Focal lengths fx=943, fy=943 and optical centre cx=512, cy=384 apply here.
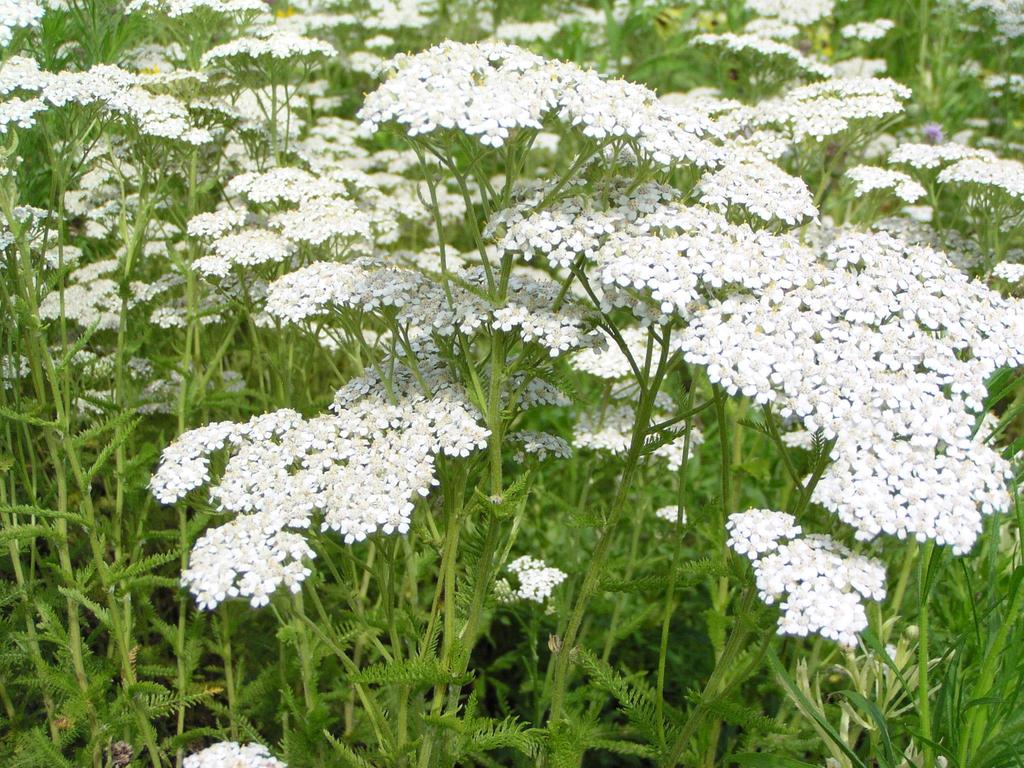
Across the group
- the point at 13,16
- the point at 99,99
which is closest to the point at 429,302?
the point at 99,99

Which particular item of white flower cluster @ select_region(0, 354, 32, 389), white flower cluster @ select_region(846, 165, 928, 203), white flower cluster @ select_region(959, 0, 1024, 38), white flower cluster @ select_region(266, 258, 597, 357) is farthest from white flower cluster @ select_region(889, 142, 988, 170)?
white flower cluster @ select_region(0, 354, 32, 389)

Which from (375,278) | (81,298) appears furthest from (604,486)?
(81,298)

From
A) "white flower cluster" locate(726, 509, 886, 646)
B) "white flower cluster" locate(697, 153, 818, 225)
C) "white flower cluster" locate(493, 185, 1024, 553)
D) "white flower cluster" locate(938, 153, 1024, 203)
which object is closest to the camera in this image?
"white flower cluster" locate(726, 509, 886, 646)

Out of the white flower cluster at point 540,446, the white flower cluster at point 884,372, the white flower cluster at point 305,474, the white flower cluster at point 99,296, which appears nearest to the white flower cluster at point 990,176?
the white flower cluster at point 884,372

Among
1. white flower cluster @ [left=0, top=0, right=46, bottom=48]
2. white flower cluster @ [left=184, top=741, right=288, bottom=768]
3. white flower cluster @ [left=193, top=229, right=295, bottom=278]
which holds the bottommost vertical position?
white flower cluster @ [left=184, top=741, right=288, bottom=768]

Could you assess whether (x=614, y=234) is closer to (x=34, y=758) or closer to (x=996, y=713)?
(x=996, y=713)

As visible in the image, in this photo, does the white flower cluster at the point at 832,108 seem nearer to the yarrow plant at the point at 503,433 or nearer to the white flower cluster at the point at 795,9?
the yarrow plant at the point at 503,433

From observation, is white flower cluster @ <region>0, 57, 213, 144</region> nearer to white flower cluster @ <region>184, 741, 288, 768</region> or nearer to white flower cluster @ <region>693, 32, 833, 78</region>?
white flower cluster @ <region>184, 741, 288, 768</region>

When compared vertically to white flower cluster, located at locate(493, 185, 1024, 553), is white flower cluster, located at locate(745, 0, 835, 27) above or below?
above
